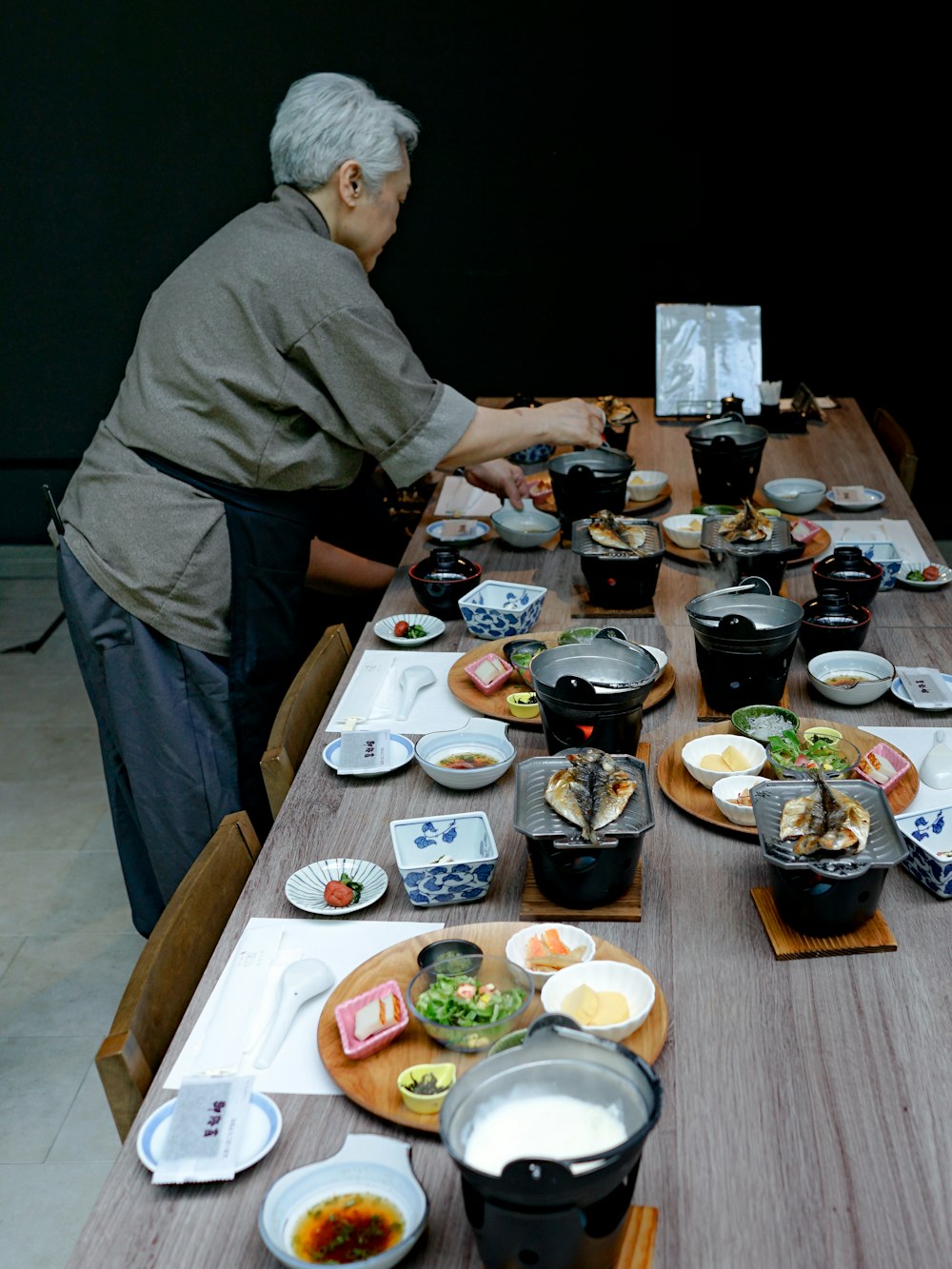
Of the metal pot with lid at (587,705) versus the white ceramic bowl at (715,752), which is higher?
the metal pot with lid at (587,705)

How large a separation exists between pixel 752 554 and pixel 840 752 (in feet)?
2.22

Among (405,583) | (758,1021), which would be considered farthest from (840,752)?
(405,583)

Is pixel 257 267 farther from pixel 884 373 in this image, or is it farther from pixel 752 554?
pixel 884 373

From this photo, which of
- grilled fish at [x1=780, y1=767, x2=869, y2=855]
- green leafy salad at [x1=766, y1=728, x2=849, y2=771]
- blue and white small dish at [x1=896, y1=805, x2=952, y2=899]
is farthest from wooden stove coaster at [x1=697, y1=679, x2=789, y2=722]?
grilled fish at [x1=780, y1=767, x2=869, y2=855]

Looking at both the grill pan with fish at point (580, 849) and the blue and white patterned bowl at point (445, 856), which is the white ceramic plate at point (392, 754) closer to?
the blue and white patterned bowl at point (445, 856)

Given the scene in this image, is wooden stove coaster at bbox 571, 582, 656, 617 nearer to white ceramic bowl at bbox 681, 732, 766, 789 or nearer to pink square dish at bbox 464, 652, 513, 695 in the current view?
pink square dish at bbox 464, 652, 513, 695

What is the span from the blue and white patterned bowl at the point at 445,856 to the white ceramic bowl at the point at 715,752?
340 millimetres

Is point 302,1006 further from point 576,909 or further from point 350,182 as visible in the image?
point 350,182

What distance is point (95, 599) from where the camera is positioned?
2.59m

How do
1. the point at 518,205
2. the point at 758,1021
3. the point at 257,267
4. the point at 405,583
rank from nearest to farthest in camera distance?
the point at 758,1021 → the point at 257,267 → the point at 405,583 → the point at 518,205

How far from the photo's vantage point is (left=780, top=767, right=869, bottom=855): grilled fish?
1.49 m

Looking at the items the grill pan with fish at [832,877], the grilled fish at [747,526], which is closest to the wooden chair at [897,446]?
the grilled fish at [747,526]

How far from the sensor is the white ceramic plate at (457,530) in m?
3.02

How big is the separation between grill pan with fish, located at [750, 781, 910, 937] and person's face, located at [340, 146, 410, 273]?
157 centimetres
